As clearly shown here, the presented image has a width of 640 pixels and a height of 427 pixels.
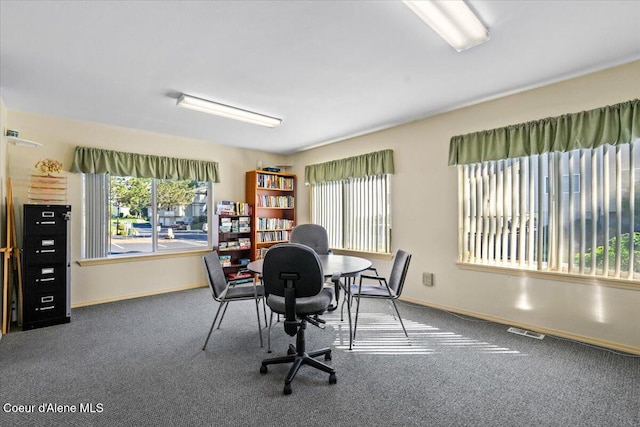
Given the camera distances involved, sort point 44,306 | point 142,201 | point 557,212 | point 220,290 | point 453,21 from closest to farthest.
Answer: point 453,21, point 220,290, point 557,212, point 44,306, point 142,201

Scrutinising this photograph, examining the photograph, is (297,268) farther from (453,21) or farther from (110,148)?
(110,148)

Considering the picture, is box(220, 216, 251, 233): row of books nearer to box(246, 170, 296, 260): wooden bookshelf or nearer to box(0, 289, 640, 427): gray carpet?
box(246, 170, 296, 260): wooden bookshelf

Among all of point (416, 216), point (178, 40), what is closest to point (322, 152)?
point (416, 216)

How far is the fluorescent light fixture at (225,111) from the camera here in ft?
10.7

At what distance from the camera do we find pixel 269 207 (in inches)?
227

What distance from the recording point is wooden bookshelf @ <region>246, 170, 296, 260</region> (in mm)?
5520

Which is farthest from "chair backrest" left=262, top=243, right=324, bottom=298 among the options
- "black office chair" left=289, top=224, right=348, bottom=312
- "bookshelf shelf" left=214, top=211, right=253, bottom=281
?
"bookshelf shelf" left=214, top=211, right=253, bottom=281

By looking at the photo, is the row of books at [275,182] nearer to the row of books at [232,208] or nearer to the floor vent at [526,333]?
the row of books at [232,208]

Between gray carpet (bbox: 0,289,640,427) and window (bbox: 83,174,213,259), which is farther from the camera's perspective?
window (bbox: 83,174,213,259)

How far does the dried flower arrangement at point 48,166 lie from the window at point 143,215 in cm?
41

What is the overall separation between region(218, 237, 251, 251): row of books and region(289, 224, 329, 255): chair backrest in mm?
1763

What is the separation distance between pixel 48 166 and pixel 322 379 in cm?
398

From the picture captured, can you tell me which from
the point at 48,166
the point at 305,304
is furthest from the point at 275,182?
the point at 305,304

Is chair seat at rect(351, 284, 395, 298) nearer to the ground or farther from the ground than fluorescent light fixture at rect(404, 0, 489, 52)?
nearer to the ground
